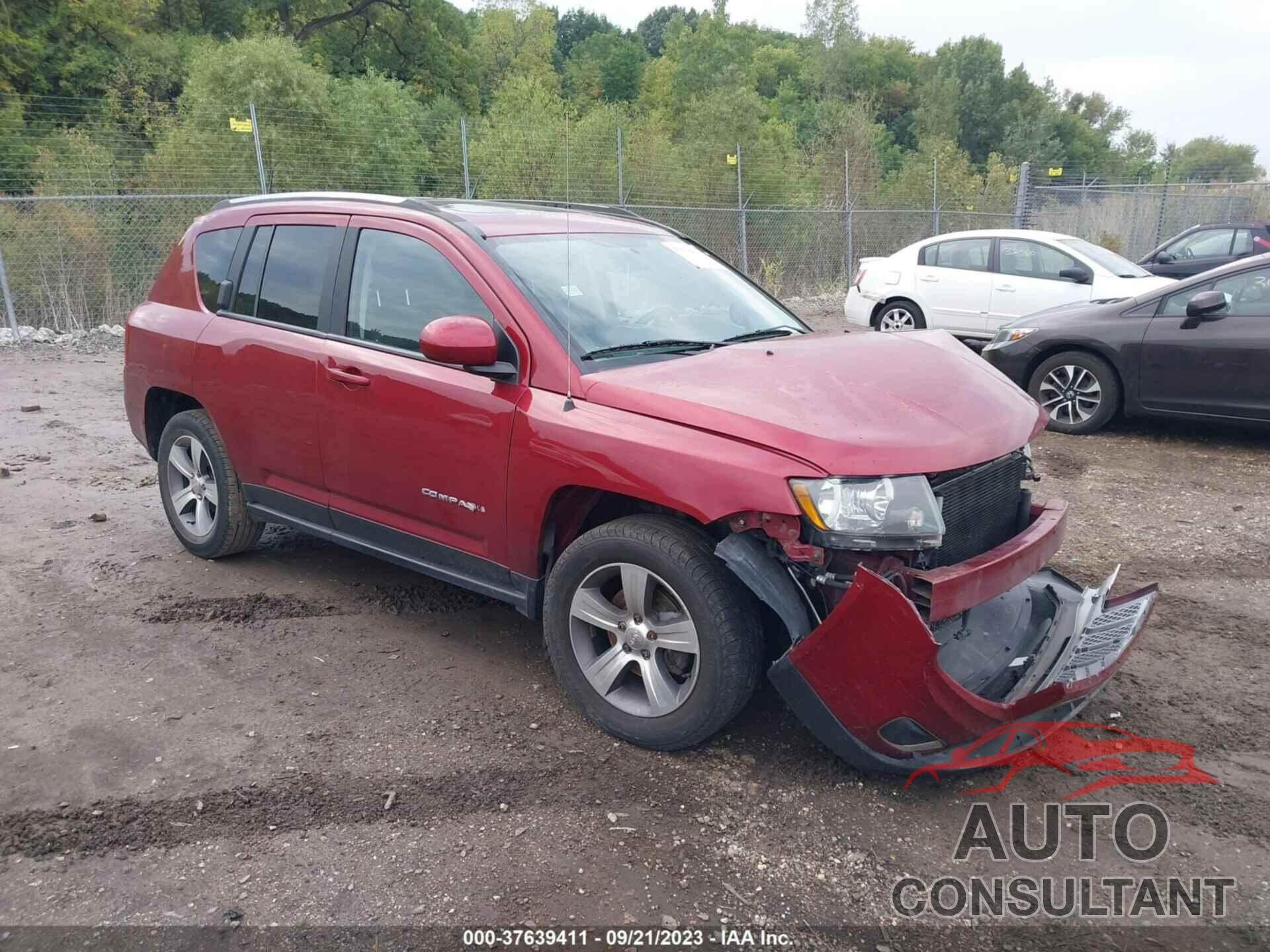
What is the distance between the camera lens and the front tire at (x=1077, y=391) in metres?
7.62

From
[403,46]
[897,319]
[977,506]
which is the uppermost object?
[403,46]

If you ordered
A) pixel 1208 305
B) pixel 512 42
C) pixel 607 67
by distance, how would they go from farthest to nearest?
pixel 607 67
pixel 512 42
pixel 1208 305

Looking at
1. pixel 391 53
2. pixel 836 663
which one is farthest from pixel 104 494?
pixel 391 53

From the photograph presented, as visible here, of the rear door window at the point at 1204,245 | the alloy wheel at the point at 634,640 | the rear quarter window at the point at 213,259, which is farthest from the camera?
the rear door window at the point at 1204,245

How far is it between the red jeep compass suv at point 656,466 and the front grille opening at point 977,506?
0.6 inches

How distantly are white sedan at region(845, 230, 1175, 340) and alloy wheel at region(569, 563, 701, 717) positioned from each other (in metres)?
8.56

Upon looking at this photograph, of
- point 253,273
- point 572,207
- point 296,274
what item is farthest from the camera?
point 572,207

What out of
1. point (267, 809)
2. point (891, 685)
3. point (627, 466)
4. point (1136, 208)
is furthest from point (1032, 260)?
point (1136, 208)

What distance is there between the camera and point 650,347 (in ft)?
11.7

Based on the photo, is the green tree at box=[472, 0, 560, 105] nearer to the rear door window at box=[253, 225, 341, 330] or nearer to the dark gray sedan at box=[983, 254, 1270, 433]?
the dark gray sedan at box=[983, 254, 1270, 433]

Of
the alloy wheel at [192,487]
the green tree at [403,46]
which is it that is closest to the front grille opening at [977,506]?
the alloy wheel at [192,487]

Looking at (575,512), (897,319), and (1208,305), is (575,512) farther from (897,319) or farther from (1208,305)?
(897,319)

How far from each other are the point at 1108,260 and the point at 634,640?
10108 mm

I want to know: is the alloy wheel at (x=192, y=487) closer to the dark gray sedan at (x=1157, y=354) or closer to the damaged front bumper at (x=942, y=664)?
the damaged front bumper at (x=942, y=664)
